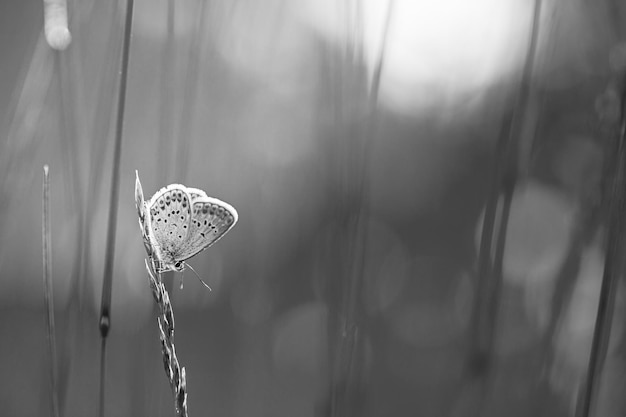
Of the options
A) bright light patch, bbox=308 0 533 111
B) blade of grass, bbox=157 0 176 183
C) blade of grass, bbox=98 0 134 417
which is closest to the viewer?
blade of grass, bbox=98 0 134 417

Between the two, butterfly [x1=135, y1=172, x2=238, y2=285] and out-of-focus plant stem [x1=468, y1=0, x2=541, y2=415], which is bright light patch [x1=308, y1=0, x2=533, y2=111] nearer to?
out-of-focus plant stem [x1=468, y1=0, x2=541, y2=415]

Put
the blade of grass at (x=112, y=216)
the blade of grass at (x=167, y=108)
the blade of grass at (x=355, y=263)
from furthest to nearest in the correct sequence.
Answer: the blade of grass at (x=167, y=108), the blade of grass at (x=355, y=263), the blade of grass at (x=112, y=216)

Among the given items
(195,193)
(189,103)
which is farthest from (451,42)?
(195,193)

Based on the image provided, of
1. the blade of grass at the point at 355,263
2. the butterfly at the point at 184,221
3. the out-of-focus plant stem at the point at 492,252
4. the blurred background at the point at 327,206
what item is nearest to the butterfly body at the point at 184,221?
the butterfly at the point at 184,221

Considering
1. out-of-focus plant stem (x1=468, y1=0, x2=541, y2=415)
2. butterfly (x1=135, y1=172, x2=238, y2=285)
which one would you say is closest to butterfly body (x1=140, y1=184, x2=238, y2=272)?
butterfly (x1=135, y1=172, x2=238, y2=285)

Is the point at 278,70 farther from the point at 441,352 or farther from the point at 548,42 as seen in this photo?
the point at 548,42

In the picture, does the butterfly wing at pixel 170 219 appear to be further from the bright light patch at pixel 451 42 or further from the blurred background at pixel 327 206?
the bright light patch at pixel 451 42
